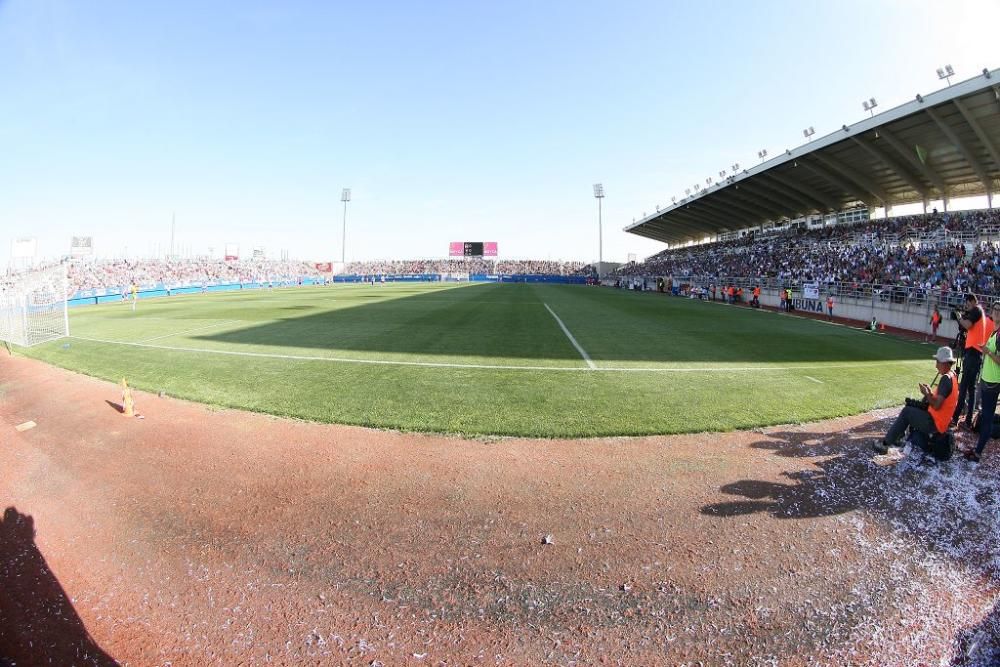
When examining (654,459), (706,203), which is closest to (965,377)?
(654,459)

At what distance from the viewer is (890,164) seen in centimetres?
3300

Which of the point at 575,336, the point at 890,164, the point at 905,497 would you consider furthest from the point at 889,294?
the point at 905,497

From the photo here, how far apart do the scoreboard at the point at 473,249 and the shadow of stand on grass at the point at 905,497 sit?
94.8 metres

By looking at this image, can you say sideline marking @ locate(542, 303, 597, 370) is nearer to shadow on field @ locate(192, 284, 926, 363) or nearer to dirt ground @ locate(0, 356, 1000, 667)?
shadow on field @ locate(192, 284, 926, 363)

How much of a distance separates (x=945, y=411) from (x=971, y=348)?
7.57 ft

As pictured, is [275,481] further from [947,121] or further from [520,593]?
[947,121]

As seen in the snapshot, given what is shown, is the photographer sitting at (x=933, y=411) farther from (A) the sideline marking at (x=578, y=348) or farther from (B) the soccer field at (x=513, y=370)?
(A) the sideline marking at (x=578, y=348)

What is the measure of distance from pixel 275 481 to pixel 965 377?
31.1 ft

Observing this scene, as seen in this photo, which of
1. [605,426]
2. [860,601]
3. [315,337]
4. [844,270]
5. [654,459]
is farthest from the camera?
[844,270]

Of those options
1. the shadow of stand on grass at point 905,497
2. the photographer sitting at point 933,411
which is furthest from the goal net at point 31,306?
the photographer sitting at point 933,411

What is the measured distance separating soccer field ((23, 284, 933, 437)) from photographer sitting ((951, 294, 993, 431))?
1061 millimetres

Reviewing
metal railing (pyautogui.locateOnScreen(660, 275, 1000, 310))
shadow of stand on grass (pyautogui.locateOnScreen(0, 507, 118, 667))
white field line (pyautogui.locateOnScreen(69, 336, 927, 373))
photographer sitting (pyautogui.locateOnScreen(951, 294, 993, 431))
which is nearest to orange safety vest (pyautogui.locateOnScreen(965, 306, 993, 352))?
photographer sitting (pyautogui.locateOnScreen(951, 294, 993, 431))

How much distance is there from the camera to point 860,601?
324 centimetres

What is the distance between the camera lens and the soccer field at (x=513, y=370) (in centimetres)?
716
